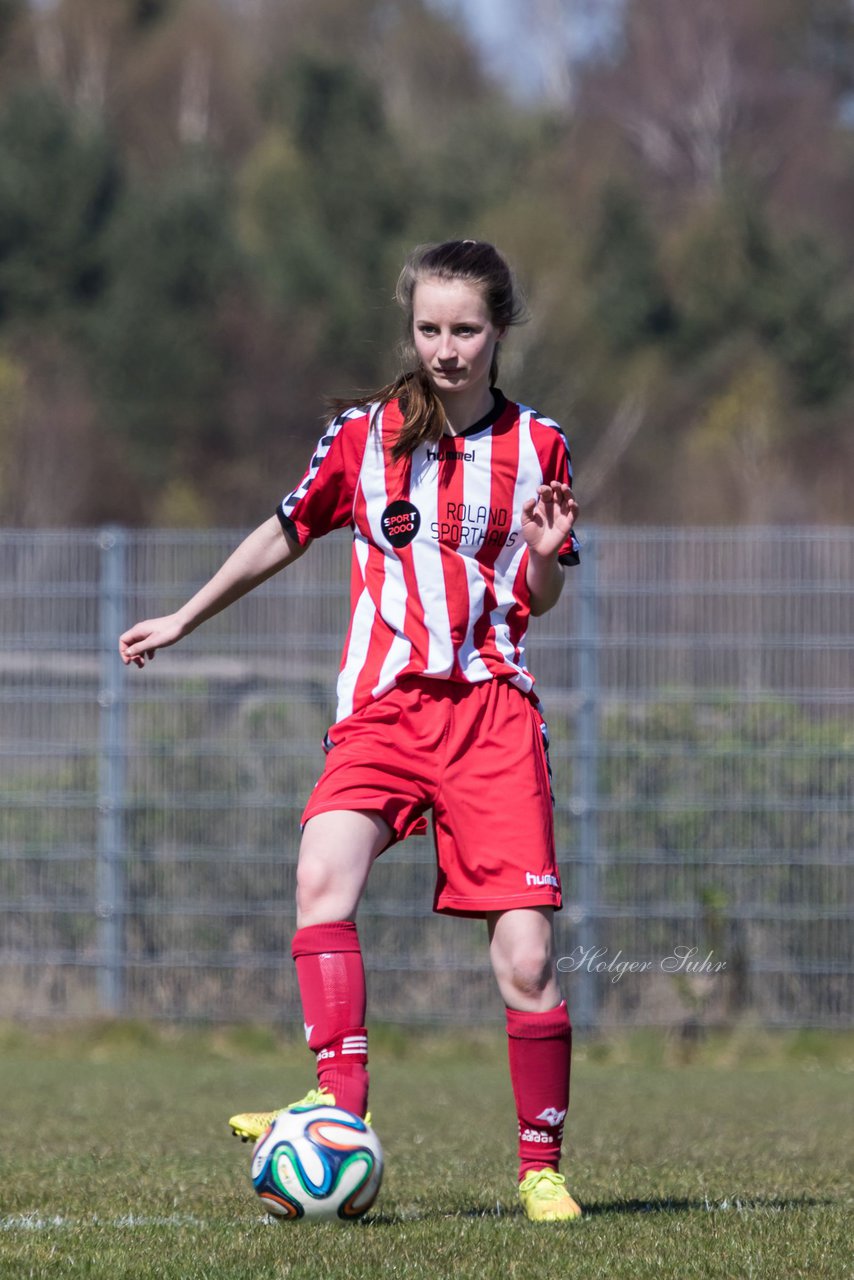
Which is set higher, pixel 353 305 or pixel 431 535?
pixel 353 305

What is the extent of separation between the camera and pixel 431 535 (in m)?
4.86

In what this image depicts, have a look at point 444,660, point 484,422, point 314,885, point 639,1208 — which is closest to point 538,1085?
point 639,1208

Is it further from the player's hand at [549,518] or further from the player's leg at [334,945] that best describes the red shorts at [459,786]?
the player's hand at [549,518]

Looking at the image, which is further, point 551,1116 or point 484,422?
point 484,422

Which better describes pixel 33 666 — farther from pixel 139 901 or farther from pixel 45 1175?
pixel 45 1175

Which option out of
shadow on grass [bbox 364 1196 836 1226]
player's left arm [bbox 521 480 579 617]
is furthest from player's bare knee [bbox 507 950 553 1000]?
player's left arm [bbox 521 480 579 617]

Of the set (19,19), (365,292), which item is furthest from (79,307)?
(19,19)

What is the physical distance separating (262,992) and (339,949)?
21.7 ft

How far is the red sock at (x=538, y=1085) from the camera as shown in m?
4.82

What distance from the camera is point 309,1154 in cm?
437

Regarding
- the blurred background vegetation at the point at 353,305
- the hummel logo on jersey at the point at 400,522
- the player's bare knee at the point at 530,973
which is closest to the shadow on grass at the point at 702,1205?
the player's bare knee at the point at 530,973

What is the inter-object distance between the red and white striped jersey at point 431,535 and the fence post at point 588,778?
19.2 ft

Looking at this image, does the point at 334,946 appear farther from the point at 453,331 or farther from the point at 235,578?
the point at 453,331

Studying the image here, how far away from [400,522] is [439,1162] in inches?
85.6
